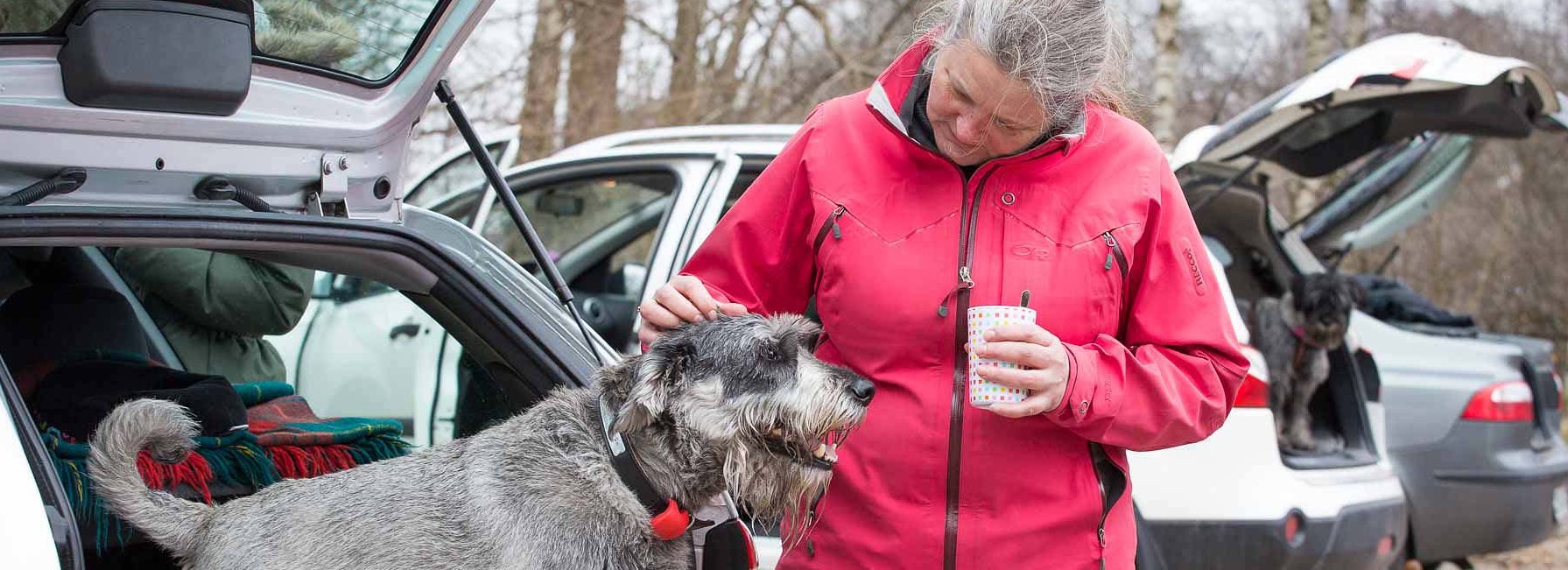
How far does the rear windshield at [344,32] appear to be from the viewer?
299 centimetres

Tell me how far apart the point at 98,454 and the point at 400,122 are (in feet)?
3.46

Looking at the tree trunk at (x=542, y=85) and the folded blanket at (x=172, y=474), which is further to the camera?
the tree trunk at (x=542, y=85)

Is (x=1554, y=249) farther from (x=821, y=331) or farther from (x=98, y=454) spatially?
(x=98, y=454)

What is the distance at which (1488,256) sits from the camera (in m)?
17.2

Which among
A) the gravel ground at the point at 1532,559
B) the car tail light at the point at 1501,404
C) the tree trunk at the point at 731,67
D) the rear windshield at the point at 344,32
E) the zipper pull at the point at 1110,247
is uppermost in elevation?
the tree trunk at the point at 731,67

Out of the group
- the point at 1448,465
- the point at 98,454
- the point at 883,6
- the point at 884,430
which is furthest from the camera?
the point at 883,6

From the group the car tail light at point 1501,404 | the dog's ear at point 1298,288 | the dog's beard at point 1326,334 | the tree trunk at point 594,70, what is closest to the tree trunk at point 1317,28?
the tree trunk at point 594,70

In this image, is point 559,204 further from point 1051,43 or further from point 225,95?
point 1051,43

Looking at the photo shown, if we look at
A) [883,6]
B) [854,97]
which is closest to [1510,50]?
[883,6]

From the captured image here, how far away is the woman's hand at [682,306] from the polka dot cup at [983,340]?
1.98 feet

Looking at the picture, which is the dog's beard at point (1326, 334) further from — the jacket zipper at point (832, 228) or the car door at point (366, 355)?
the jacket zipper at point (832, 228)

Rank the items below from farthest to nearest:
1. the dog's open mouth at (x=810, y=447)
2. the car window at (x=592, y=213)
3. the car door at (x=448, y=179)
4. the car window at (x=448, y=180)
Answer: the car window at (x=448, y=180) < the car door at (x=448, y=179) < the car window at (x=592, y=213) < the dog's open mouth at (x=810, y=447)

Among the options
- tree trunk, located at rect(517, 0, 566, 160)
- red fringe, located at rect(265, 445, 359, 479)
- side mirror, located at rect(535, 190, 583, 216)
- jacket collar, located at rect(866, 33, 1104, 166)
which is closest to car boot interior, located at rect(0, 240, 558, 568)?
red fringe, located at rect(265, 445, 359, 479)

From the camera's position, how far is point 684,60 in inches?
480
